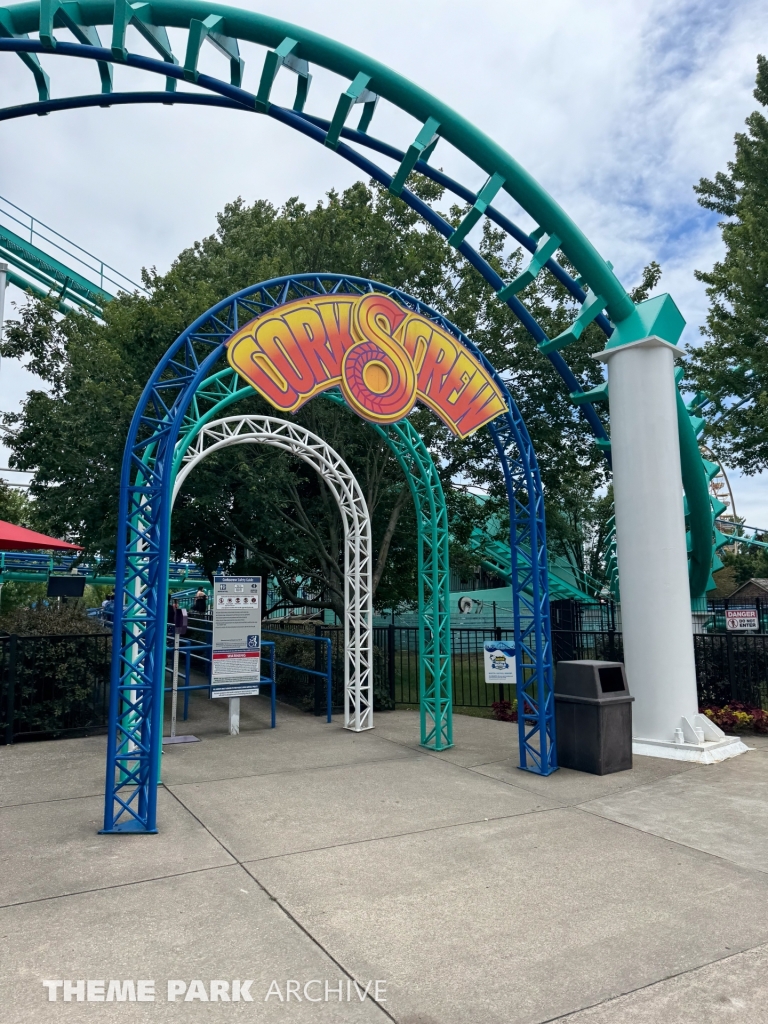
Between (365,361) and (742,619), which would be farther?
(742,619)

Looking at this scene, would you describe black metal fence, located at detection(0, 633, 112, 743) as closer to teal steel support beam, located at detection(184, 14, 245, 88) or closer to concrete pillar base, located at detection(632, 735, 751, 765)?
teal steel support beam, located at detection(184, 14, 245, 88)

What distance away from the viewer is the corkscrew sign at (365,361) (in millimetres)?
7376

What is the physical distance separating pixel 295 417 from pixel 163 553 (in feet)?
32.0

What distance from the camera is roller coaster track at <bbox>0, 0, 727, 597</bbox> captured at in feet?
19.4

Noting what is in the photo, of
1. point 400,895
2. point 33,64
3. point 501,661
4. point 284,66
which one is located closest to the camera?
point 400,895

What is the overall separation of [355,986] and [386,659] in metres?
9.68

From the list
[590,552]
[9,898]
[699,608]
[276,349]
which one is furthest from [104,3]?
[590,552]

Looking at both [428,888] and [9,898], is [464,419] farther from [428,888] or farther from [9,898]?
[9,898]

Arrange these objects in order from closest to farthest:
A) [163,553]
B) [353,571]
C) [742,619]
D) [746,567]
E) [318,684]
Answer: [163,553]
[353,571]
[318,684]
[742,619]
[746,567]

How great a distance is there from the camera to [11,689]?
9203 millimetres

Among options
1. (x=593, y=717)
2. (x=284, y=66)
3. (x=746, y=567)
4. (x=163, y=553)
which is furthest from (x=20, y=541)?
(x=746, y=567)

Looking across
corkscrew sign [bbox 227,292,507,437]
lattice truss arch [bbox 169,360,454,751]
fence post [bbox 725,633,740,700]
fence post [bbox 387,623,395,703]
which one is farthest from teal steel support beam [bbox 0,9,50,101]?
fence post [bbox 725,633,740,700]

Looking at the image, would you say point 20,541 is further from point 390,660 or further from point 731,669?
point 731,669

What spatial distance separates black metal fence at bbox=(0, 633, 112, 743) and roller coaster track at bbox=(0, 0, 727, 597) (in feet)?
21.6
